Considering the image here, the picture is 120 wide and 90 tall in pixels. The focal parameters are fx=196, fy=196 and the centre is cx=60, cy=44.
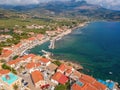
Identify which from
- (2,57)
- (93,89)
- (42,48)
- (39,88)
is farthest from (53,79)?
(42,48)

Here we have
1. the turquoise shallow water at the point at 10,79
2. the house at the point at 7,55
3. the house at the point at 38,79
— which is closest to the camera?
the turquoise shallow water at the point at 10,79

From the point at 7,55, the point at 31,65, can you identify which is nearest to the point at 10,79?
the point at 31,65

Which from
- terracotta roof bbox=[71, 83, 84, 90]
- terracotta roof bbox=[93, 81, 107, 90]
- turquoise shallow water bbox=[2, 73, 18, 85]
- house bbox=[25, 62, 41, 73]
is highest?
turquoise shallow water bbox=[2, 73, 18, 85]

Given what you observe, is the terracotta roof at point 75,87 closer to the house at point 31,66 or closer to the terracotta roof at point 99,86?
the terracotta roof at point 99,86

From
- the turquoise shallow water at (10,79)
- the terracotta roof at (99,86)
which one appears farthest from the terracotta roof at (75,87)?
the turquoise shallow water at (10,79)

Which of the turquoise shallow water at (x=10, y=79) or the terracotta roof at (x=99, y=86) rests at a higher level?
the turquoise shallow water at (x=10, y=79)

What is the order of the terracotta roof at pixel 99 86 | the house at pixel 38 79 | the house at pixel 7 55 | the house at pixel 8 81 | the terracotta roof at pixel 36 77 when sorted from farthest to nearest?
the house at pixel 7 55
the terracotta roof at pixel 36 77
the house at pixel 38 79
the terracotta roof at pixel 99 86
the house at pixel 8 81

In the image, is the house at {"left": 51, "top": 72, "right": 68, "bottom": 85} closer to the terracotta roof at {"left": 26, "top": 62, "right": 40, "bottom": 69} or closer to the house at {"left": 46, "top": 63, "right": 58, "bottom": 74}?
the house at {"left": 46, "top": 63, "right": 58, "bottom": 74}

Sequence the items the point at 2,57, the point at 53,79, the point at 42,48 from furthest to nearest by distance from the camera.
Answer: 1. the point at 42,48
2. the point at 2,57
3. the point at 53,79

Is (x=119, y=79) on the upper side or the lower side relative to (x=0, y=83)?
lower

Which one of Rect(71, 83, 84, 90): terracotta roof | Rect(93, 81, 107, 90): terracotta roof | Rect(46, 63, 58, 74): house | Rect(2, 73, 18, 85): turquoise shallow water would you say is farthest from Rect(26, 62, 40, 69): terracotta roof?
Rect(93, 81, 107, 90): terracotta roof

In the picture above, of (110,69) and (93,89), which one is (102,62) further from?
(93,89)
